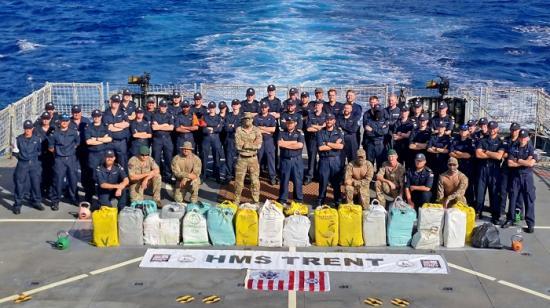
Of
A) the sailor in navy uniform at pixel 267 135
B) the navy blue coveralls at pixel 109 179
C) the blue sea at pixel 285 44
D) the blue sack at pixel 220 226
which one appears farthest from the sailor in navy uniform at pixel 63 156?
the blue sea at pixel 285 44

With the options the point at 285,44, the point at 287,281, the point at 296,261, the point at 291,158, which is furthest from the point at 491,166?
the point at 285,44

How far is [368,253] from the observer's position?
13422 mm

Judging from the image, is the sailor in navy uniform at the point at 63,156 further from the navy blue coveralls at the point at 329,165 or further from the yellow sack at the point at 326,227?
the yellow sack at the point at 326,227

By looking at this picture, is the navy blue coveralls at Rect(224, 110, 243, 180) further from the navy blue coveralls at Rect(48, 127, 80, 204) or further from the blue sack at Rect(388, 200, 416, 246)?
the blue sack at Rect(388, 200, 416, 246)

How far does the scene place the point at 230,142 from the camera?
55.4ft

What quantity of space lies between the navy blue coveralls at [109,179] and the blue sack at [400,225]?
16.2 feet

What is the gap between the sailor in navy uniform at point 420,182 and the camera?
47.8 feet

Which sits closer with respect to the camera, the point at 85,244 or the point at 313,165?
the point at 85,244

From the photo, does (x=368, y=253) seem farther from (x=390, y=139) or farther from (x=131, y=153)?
(x=131, y=153)

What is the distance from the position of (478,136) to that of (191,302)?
657 centimetres

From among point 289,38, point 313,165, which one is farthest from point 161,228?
point 289,38

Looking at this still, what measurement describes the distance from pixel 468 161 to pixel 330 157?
260cm

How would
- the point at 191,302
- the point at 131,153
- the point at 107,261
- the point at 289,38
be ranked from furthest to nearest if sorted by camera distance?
the point at 289,38 < the point at 131,153 < the point at 107,261 < the point at 191,302

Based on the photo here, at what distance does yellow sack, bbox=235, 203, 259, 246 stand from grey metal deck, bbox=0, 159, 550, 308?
1.02 meters
